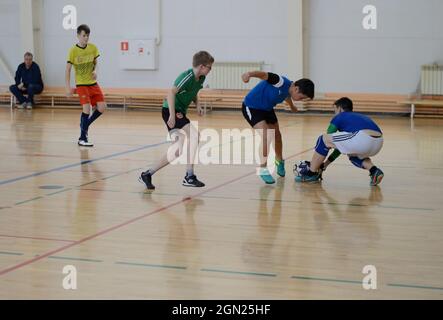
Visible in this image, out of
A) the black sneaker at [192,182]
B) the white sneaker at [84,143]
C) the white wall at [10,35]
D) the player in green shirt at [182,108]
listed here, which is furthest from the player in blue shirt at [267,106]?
the white wall at [10,35]

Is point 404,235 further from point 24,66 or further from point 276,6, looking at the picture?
point 24,66

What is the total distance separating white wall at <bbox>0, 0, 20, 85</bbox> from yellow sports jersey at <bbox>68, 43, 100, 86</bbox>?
8596 mm

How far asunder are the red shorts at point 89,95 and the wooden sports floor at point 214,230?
3.17 ft

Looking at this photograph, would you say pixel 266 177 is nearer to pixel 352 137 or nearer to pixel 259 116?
pixel 259 116

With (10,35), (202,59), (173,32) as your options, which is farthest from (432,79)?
(10,35)

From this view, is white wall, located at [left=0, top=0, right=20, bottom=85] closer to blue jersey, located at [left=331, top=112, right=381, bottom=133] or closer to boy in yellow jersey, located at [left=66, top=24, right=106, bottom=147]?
boy in yellow jersey, located at [left=66, top=24, right=106, bottom=147]

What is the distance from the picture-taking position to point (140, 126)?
15.2 metres

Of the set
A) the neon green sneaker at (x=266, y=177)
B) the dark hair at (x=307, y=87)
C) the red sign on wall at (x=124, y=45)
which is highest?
the red sign on wall at (x=124, y=45)

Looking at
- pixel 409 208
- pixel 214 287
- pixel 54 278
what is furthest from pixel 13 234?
pixel 409 208

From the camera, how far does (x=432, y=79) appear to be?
16.8 m

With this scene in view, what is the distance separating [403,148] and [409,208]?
472cm

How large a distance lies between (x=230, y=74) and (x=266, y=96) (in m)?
9.77

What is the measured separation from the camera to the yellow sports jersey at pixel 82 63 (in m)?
11.8

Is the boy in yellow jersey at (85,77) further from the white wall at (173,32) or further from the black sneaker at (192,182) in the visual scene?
the white wall at (173,32)
